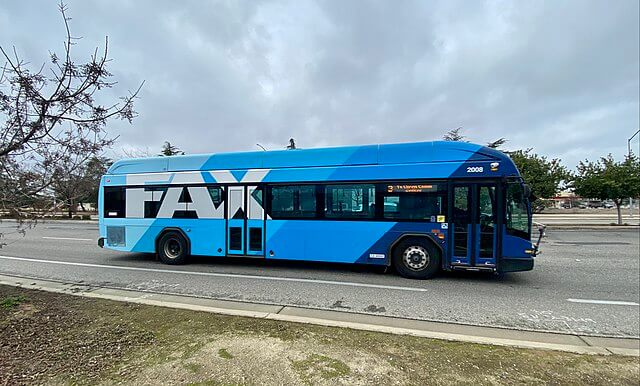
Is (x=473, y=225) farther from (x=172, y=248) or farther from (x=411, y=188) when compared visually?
(x=172, y=248)

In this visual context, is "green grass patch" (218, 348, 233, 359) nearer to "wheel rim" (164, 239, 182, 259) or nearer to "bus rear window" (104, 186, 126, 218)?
"wheel rim" (164, 239, 182, 259)

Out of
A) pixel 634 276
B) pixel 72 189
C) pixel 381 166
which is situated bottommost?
pixel 634 276

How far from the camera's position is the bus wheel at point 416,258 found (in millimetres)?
6660

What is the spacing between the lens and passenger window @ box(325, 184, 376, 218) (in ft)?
22.9

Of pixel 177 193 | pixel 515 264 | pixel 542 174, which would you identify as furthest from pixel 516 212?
pixel 542 174

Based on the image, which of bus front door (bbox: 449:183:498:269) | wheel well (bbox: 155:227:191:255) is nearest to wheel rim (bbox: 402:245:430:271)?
bus front door (bbox: 449:183:498:269)

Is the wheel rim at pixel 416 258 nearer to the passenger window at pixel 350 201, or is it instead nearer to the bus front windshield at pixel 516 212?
the passenger window at pixel 350 201

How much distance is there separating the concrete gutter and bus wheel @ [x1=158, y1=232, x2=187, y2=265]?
273cm

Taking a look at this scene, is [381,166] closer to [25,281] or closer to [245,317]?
[245,317]

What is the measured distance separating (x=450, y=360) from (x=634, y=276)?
739 centimetres

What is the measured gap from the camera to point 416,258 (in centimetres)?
674

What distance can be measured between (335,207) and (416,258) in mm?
2104

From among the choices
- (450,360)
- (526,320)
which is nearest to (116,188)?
(450,360)

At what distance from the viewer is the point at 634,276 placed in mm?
7254
